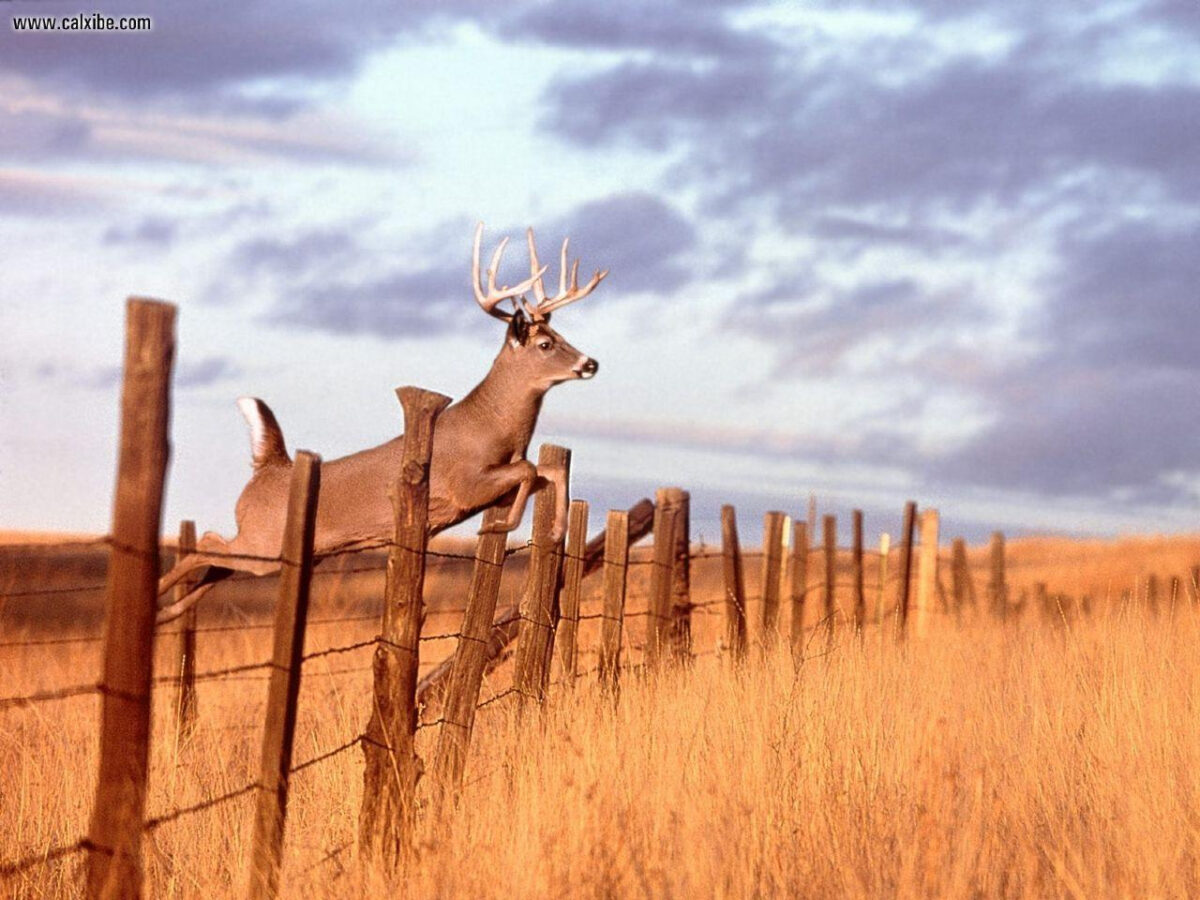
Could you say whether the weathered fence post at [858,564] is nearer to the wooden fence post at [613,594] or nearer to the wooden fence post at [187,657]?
the wooden fence post at [613,594]

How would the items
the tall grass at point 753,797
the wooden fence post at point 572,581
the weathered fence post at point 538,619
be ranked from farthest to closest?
the wooden fence post at point 572,581
the weathered fence post at point 538,619
the tall grass at point 753,797

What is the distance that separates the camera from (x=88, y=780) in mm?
7133

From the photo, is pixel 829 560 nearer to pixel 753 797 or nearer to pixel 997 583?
pixel 997 583

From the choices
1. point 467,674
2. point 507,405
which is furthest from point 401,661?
point 507,405

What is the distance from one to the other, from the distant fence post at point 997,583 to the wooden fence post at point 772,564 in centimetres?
460

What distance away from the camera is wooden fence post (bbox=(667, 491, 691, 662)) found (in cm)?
990

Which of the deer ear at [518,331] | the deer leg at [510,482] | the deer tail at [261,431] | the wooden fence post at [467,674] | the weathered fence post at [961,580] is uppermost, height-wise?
the deer ear at [518,331]

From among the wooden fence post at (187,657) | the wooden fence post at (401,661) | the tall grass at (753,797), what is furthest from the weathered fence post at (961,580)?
the wooden fence post at (401,661)

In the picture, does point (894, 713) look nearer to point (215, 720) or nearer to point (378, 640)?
point (378, 640)

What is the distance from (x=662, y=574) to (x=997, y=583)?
8349mm

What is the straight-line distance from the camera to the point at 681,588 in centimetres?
1044

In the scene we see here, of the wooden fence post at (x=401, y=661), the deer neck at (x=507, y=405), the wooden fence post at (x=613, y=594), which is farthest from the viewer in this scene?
the deer neck at (x=507, y=405)

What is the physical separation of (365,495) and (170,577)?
58.1 inches

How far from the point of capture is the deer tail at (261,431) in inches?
383
